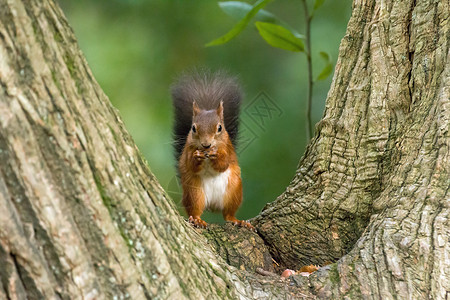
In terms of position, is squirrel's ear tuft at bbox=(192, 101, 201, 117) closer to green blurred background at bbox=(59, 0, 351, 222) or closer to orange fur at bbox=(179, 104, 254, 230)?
orange fur at bbox=(179, 104, 254, 230)

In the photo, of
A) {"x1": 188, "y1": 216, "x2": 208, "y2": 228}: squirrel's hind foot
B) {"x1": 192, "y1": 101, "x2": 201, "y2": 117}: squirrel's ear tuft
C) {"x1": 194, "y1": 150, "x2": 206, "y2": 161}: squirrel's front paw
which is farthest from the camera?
{"x1": 192, "y1": 101, "x2": 201, "y2": 117}: squirrel's ear tuft

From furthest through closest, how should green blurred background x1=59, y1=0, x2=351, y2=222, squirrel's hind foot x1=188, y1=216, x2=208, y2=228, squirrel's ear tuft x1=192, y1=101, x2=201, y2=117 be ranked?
green blurred background x1=59, y1=0, x2=351, y2=222, squirrel's ear tuft x1=192, y1=101, x2=201, y2=117, squirrel's hind foot x1=188, y1=216, x2=208, y2=228

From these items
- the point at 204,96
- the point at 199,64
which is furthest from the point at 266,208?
the point at 199,64

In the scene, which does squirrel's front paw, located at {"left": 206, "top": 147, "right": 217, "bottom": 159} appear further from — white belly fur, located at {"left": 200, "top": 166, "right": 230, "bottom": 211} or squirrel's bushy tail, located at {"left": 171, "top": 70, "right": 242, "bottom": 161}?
squirrel's bushy tail, located at {"left": 171, "top": 70, "right": 242, "bottom": 161}

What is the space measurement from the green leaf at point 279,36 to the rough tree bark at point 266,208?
0.90 ft

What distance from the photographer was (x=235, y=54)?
137 inches

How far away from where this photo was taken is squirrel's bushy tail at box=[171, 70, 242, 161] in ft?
7.51

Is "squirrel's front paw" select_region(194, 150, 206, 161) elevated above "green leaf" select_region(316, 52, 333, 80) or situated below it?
below

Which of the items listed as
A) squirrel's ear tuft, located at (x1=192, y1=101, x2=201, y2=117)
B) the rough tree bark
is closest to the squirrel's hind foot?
the rough tree bark

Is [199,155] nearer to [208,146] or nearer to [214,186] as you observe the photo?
[208,146]

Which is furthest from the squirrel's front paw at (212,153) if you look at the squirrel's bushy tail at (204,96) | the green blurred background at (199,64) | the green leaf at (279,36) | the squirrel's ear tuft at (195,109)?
the green blurred background at (199,64)

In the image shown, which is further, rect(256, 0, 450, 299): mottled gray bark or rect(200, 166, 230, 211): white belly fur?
rect(200, 166, 230, 211): white belly fur

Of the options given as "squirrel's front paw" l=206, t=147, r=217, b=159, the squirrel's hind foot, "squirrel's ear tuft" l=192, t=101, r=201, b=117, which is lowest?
the squirrel's hind foot

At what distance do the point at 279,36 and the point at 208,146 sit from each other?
47cm
